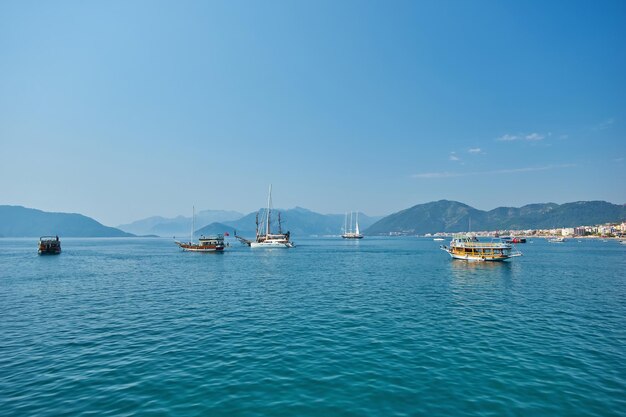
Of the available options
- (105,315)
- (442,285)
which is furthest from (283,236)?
(105,315)

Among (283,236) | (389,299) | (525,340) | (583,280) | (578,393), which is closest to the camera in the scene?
(578,393)

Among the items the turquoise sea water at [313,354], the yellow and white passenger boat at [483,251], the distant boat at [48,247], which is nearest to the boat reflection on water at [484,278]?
the turquoise sea water at [313,354]

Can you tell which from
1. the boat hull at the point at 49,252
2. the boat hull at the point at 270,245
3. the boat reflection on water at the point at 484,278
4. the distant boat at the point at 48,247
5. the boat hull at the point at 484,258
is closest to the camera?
the boat reflection on water at the point at 484,278

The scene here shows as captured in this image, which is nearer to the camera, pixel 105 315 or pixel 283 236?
pixel 105 315

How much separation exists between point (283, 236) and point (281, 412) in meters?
166

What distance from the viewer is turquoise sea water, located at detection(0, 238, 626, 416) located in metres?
14.0

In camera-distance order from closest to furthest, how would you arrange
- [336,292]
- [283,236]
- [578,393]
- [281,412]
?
[281,412]
[578,393]
[336,292]
[283,236]

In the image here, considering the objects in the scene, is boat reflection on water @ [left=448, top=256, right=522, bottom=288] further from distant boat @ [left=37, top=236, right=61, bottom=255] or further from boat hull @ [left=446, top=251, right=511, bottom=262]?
distant boat @ [left=37, top=236, right=61, bottom=255]

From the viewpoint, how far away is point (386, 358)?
62.9 feet

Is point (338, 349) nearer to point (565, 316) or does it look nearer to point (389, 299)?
point (389, 299)

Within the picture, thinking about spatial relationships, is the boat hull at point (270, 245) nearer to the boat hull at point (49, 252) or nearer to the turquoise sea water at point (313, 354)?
the boat hull at point (49, 252)

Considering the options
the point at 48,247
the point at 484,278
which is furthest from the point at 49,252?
the point at 484,278

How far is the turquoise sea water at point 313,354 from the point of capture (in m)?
14.0

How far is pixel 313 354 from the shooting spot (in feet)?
65.3
